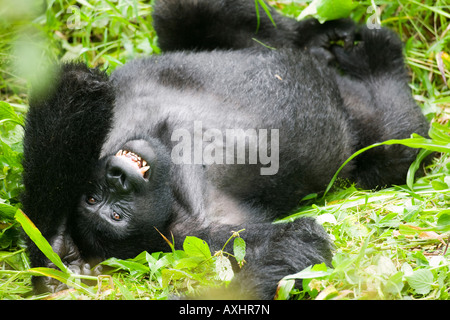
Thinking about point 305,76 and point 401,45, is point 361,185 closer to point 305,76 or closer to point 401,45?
point 305,76

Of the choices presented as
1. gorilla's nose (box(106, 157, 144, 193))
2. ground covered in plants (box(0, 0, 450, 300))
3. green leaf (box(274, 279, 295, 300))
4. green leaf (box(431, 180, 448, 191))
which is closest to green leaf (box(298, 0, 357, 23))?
ground covered in plants (box(0, 0, 450, 300))

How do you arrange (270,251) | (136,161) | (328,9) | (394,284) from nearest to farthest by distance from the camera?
1. (394,284)
2. (270,251)
3. (136,161)
4. (328,9)

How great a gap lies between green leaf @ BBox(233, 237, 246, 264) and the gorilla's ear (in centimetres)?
62

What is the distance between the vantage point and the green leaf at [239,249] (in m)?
1.80

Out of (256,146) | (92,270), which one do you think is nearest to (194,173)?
(256,146)

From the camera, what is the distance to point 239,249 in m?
1.82

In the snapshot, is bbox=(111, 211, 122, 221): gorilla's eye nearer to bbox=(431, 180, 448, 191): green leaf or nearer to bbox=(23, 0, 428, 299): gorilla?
bbox=(23, 0, 428, 299): gorilla

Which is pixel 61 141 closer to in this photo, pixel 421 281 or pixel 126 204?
pixel 126 204

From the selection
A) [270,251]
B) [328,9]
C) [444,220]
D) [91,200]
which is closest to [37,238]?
[91,200]

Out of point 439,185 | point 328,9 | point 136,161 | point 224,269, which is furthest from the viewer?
point 328,9

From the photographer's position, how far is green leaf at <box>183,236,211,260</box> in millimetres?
1745

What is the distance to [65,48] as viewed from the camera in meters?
3.24

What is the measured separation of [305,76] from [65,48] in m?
1.56

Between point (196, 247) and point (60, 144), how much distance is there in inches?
24.5
